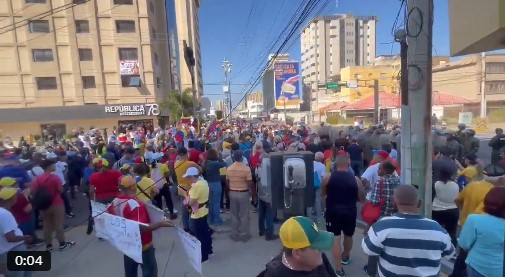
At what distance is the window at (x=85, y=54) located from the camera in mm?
28609

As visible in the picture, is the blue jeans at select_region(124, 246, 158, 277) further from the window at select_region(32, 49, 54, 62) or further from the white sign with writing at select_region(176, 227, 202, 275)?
the window at select_region(32, 49, 54, 62)

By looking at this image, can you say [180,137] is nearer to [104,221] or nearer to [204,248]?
[204,248]

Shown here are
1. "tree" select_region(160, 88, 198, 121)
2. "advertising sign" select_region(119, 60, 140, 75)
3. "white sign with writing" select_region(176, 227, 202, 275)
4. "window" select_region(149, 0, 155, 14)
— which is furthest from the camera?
"window" select_region(149, 0, 155, 14)

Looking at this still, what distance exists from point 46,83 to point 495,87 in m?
57.8

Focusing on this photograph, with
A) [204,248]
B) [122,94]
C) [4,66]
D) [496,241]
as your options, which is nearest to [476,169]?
[496,241]

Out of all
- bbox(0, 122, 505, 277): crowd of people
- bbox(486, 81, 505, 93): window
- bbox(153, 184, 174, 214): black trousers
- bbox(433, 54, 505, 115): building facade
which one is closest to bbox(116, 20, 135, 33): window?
bbox(0, 122, 505, 277): crowd of people

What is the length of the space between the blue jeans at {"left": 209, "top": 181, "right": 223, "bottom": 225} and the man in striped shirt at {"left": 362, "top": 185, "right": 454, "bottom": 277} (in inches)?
164

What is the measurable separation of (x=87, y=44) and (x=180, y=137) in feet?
76.3

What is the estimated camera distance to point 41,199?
482 centimetres

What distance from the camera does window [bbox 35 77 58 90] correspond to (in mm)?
28188

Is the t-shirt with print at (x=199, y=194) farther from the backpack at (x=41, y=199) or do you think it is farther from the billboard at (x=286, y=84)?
the billboard at (x=286, y=84)

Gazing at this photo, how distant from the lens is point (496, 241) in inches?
99.0

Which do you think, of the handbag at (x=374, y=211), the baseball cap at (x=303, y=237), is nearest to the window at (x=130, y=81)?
Result: the handbag at (x=374, y=211)

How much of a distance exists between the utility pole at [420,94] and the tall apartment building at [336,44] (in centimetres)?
9272
